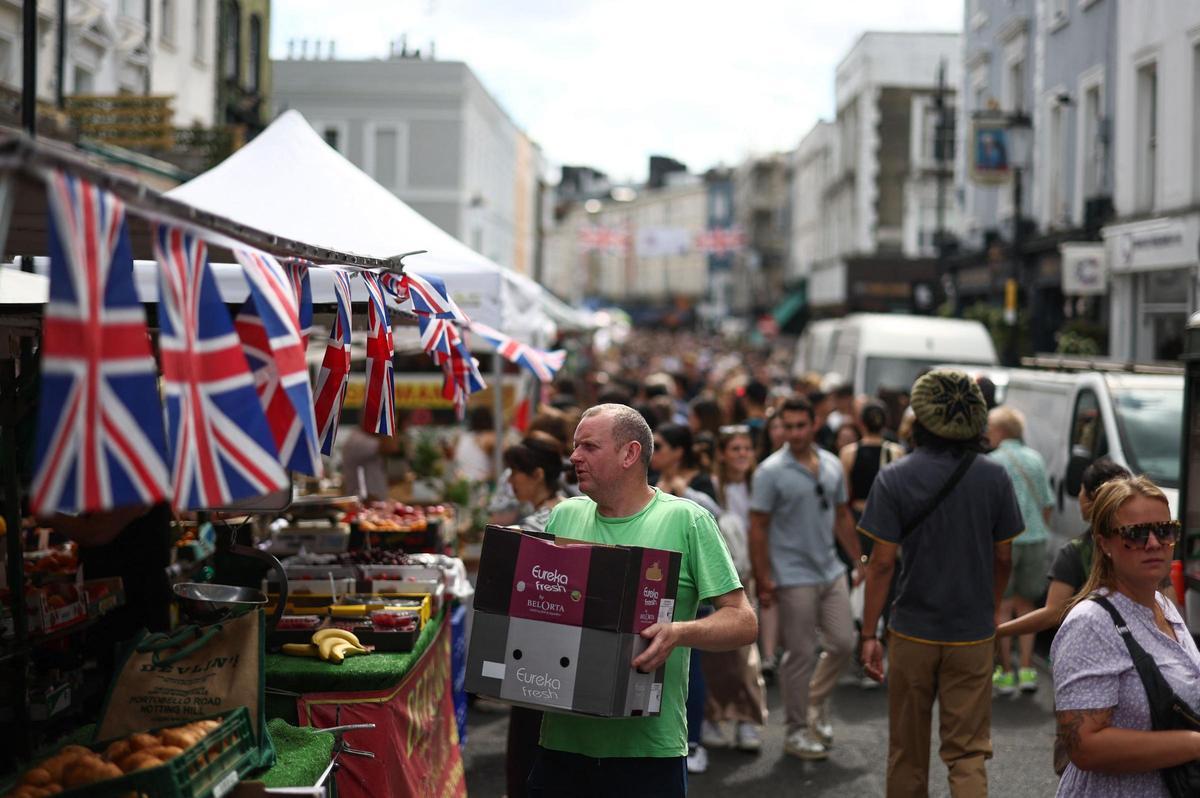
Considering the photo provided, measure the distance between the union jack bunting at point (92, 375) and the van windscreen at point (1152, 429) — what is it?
803 cm

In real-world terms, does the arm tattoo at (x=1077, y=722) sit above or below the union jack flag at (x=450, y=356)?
below

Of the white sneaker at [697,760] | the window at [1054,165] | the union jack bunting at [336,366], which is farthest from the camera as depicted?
the window at [1054,165]

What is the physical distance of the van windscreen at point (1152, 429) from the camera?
949 centimetres

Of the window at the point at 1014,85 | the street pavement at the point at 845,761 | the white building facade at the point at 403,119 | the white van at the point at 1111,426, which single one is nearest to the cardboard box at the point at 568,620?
the street pavement at the point at 845,761

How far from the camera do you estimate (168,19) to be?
82.3ft

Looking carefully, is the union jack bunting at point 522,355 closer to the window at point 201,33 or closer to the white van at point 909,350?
the white van at point 909,350

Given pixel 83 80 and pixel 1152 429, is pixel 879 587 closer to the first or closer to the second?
pixel 1152 429

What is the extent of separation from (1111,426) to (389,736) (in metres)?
6.43

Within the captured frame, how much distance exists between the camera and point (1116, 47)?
68.7 feet

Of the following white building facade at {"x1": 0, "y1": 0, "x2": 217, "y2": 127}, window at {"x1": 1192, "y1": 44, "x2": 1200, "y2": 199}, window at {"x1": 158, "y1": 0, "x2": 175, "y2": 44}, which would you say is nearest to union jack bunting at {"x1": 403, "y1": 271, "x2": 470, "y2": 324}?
white building facade at {"x1": 0, "y1": 0, "x2": 217, "y2": 127}

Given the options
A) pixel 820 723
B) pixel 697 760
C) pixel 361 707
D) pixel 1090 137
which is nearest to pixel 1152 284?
pixel 1090 137

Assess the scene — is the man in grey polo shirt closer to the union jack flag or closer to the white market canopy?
the union jack flag

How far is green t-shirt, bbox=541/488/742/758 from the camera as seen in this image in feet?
14.0

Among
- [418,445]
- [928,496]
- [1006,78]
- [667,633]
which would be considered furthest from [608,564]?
[1006,78]
